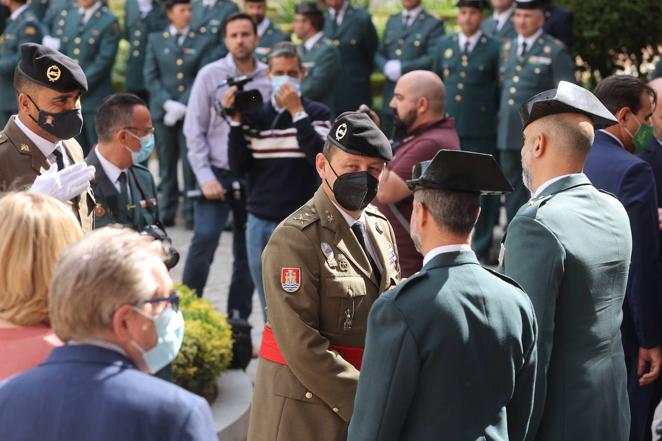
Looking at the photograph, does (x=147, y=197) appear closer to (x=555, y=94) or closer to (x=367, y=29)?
(x=555, y=94)

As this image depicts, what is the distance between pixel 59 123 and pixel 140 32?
8.42m

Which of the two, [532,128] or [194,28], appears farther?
[194,28]

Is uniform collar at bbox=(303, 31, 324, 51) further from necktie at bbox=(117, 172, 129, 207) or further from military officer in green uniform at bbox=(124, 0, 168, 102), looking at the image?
necktie at bbox=(117, 172, 129, 207)

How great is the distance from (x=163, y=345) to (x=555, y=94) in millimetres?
1937

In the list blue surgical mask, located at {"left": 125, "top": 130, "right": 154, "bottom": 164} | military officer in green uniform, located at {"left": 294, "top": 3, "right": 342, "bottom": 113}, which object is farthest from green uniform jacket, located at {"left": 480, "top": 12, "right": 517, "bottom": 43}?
blue surgical mask, located at {"left": 125, "top": 130, "right": 154, "bottom": 164}

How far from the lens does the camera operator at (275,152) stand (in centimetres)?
665

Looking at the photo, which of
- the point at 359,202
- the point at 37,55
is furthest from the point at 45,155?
the point at 359,202

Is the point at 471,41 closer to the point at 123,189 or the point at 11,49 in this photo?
the point at 11,49

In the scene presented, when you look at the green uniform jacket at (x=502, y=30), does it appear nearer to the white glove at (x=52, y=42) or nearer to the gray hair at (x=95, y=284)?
the white glove at (x=52, y=42)

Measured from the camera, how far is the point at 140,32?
12906 millimetres

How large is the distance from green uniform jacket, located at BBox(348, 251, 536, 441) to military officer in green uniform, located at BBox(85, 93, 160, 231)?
250 centimetres

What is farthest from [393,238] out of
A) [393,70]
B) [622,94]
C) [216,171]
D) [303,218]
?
[393,70]

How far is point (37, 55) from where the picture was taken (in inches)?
187

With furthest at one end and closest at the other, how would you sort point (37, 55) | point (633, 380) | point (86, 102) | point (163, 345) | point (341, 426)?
point (86, 102) → point (633, 380) → point (37, 55) → point (341, 426) → point (163, 345)
